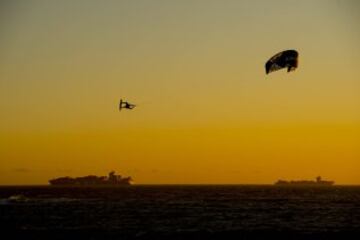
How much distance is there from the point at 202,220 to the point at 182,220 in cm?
185

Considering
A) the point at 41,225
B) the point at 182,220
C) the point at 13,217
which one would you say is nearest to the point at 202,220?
the point at 182,220

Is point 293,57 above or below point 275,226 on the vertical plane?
above

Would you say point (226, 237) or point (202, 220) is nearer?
point (226, 237)

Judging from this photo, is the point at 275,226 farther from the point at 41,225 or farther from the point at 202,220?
the point at 41,225

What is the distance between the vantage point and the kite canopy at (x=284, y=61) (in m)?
56.3

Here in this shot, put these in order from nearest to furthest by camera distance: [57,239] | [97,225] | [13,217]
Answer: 1. [57,239]
2. [97,225]
3. [13,217]

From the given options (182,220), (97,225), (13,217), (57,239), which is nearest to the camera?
(57,239)

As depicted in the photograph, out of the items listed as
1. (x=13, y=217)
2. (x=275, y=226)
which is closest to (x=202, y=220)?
(x=275, y=226)

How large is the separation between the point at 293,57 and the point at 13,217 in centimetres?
3679

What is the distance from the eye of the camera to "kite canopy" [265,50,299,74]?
56.3m

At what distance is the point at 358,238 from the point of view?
178ft

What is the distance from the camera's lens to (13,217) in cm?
7969

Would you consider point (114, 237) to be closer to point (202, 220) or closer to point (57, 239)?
point (57, 239)

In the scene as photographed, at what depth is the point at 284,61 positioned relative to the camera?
5669 centimetres
